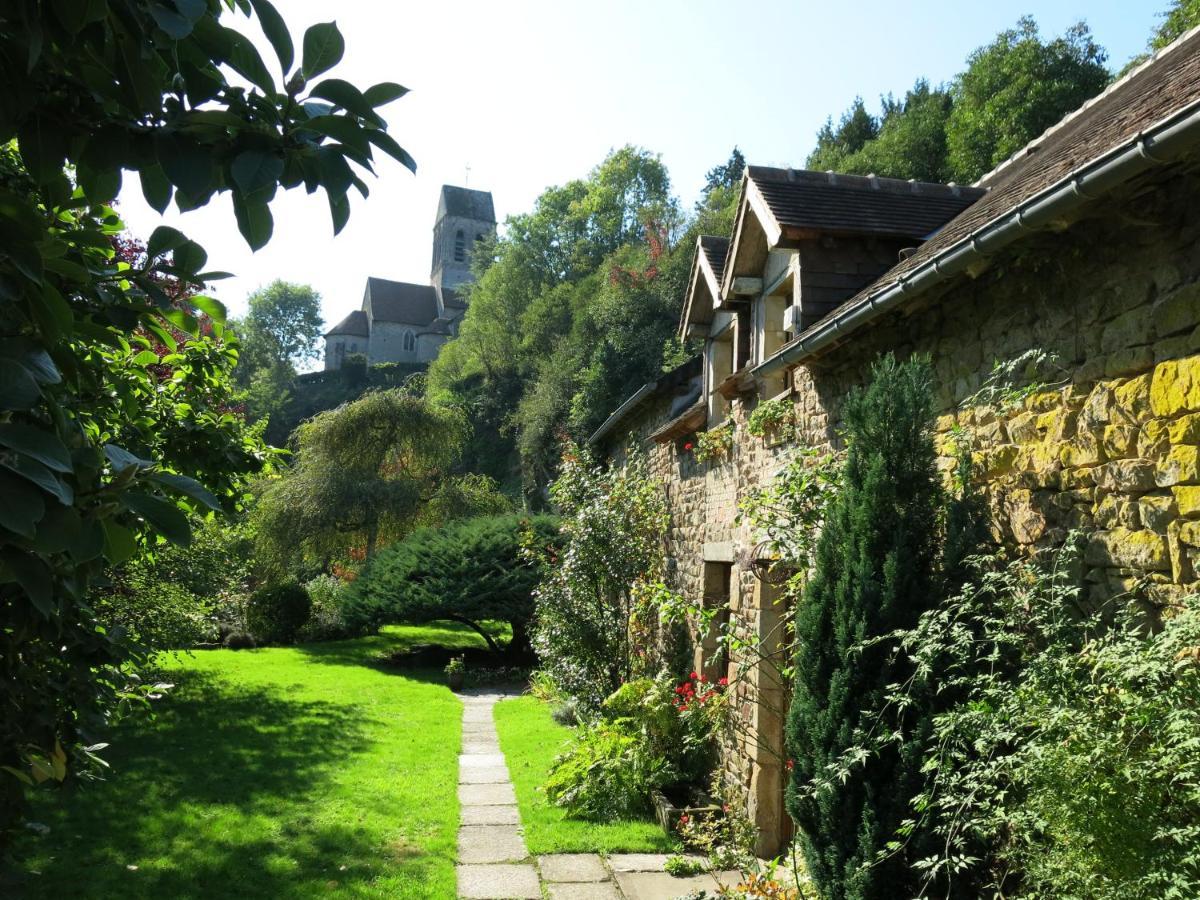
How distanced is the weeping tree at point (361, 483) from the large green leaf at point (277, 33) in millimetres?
20686

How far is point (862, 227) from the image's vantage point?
6520 mm

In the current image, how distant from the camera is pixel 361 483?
21.9m

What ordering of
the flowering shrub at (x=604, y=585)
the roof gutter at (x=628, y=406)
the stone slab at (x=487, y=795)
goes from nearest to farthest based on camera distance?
the stone slab at (x=487, y=795)
the flowering shrub at (x=604, y=585)
the roof gutter at (x=628, y=406)

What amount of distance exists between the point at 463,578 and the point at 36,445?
1623cm

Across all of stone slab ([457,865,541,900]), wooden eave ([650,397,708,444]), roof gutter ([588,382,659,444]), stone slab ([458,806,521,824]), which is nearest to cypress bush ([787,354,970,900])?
stone slab ([457,865,541,900])

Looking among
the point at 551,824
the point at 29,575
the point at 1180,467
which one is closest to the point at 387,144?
the point at 29,575

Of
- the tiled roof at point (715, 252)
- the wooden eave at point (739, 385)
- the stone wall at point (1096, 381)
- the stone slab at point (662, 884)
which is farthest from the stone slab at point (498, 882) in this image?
the tiled roof at point (715, 252)

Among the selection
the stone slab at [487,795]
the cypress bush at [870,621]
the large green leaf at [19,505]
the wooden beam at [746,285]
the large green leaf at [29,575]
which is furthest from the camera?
the stone slab at [487,795]

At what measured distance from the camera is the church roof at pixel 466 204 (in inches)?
2778

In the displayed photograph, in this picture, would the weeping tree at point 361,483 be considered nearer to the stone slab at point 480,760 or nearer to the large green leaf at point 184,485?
the stone slab at point 480,760

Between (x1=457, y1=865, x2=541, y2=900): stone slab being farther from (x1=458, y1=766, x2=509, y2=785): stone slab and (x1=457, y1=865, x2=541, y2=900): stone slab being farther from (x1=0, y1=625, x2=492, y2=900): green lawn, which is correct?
(x1=458, y1=766, x2=509, y2=785): stone slab

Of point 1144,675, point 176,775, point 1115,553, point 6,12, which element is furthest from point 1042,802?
point 176,775

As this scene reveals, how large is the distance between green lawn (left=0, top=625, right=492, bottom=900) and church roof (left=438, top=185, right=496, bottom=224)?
6154 centimetres

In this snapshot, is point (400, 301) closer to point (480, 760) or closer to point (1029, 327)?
point (480, 760)
